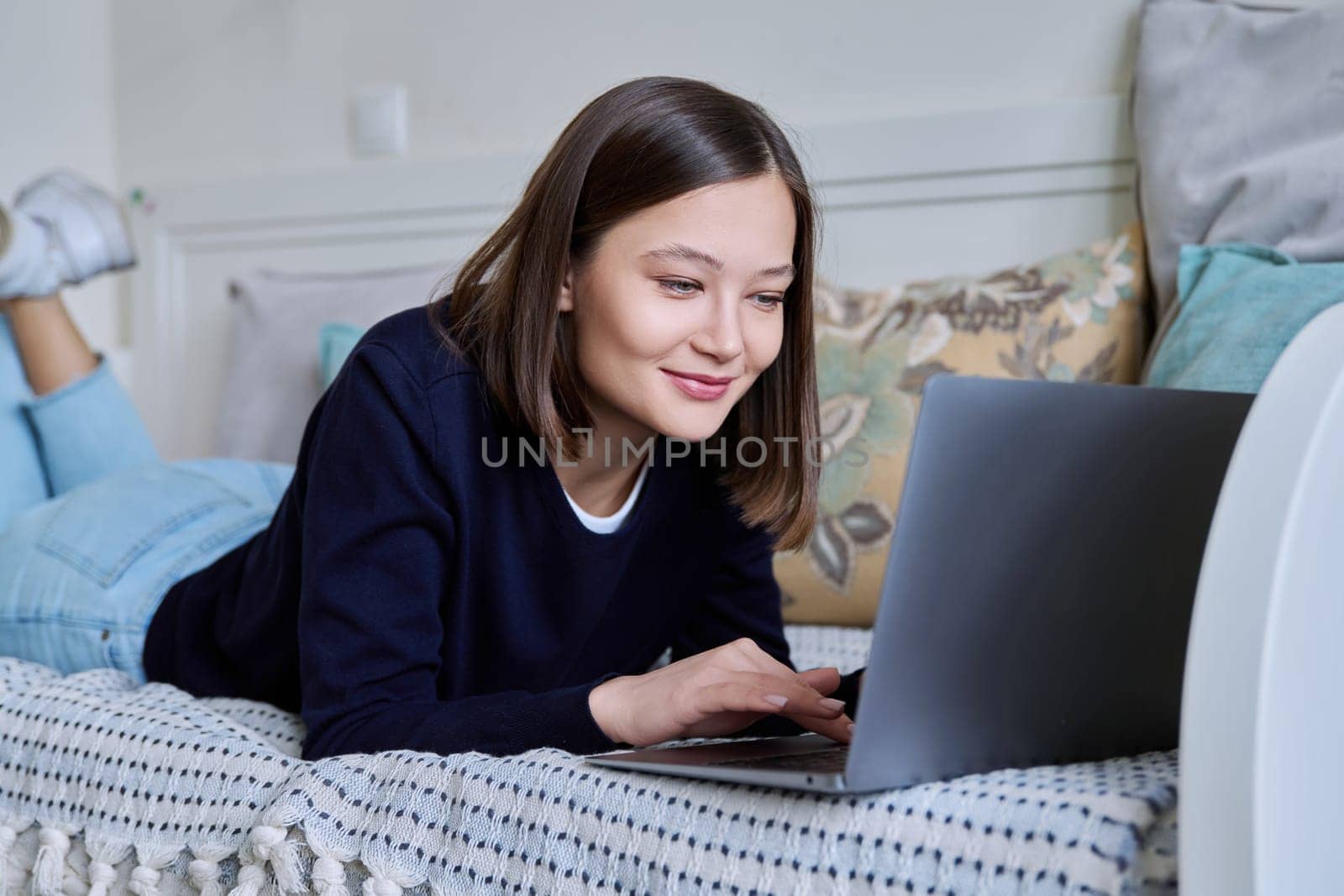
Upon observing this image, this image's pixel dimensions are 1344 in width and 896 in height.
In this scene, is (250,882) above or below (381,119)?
below

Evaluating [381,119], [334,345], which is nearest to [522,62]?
[381,119]


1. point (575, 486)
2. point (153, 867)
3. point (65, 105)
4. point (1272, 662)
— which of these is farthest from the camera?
point (65, 105)

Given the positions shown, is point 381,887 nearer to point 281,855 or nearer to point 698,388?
point 281,855

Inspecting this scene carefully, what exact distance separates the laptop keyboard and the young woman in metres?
0.05

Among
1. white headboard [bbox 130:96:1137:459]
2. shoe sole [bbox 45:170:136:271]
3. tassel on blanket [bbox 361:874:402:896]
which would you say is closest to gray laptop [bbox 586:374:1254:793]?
tassel on blanket [bbox 361:874:402:896]

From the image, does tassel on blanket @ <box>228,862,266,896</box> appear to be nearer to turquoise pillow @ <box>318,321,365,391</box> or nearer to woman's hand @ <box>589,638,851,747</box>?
woman's hand @ <box>589,638,851,747</box>

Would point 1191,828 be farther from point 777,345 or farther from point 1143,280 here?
point 1143,280

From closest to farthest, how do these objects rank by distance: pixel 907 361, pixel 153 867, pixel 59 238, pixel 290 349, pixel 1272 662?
1. pixel 1272 662
2. pixel 153 867
3. pixel 907 361
4. pixel 59 238
5. pixel 290 349

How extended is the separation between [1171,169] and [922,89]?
40cm

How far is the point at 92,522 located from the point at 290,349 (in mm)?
671

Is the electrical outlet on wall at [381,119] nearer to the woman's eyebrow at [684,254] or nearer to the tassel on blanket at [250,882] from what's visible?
the woman's eyebrow at [684,254]

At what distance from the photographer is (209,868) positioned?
2.46 ft

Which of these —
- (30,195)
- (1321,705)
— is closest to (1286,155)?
(1321,705)

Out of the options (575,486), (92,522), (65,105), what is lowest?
(92,522)
